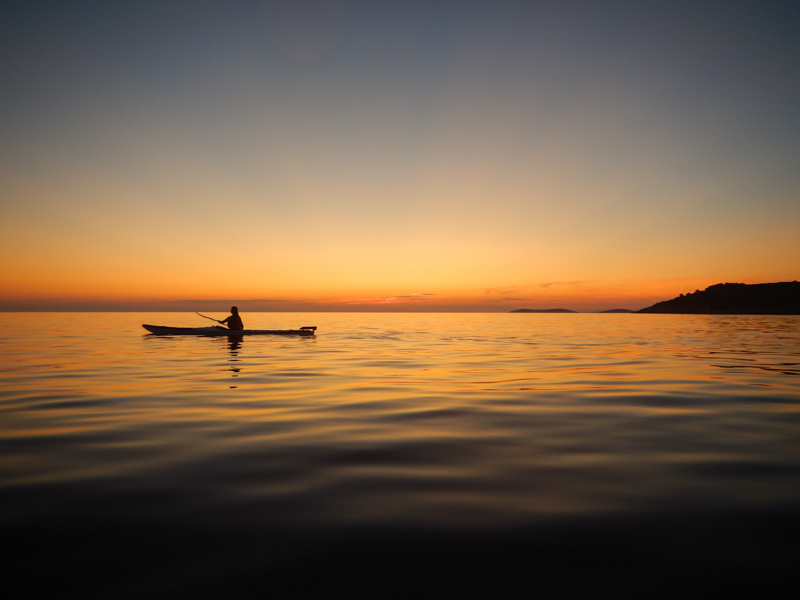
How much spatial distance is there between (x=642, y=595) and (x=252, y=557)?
2734 mm

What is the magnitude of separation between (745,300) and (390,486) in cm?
19941

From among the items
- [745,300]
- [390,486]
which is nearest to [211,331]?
[390,486]

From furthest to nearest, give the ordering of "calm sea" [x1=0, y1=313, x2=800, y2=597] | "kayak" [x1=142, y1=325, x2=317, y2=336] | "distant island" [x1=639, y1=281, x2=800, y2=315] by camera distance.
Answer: "distant island" [x1=639, y1=281, x2=800, y2=315] → "kayak" [x1=142, y1=325, x2=317, y2=336] → "calm sea" [x1=0, y1=313, x2=800, y2=597]

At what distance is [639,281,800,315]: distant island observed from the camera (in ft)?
498

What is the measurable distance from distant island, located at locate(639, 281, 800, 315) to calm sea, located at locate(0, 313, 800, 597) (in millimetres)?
182589

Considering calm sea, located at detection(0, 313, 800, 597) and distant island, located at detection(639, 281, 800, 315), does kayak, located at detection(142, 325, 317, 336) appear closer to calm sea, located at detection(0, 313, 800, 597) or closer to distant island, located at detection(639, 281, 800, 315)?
calm sea, located at detection(0, 313, 800, 597)

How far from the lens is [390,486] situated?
498 centimetres

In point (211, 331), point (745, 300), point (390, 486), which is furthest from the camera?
point (745, 300)

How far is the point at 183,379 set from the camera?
1319 centimetres

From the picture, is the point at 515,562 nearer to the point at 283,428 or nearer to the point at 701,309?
the point at 283,428

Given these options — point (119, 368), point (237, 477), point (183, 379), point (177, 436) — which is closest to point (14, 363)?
point (119, 368)

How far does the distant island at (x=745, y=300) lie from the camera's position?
152 metres

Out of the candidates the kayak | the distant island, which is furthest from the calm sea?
the distant island

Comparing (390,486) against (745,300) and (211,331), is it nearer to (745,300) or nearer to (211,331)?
(211,331)
